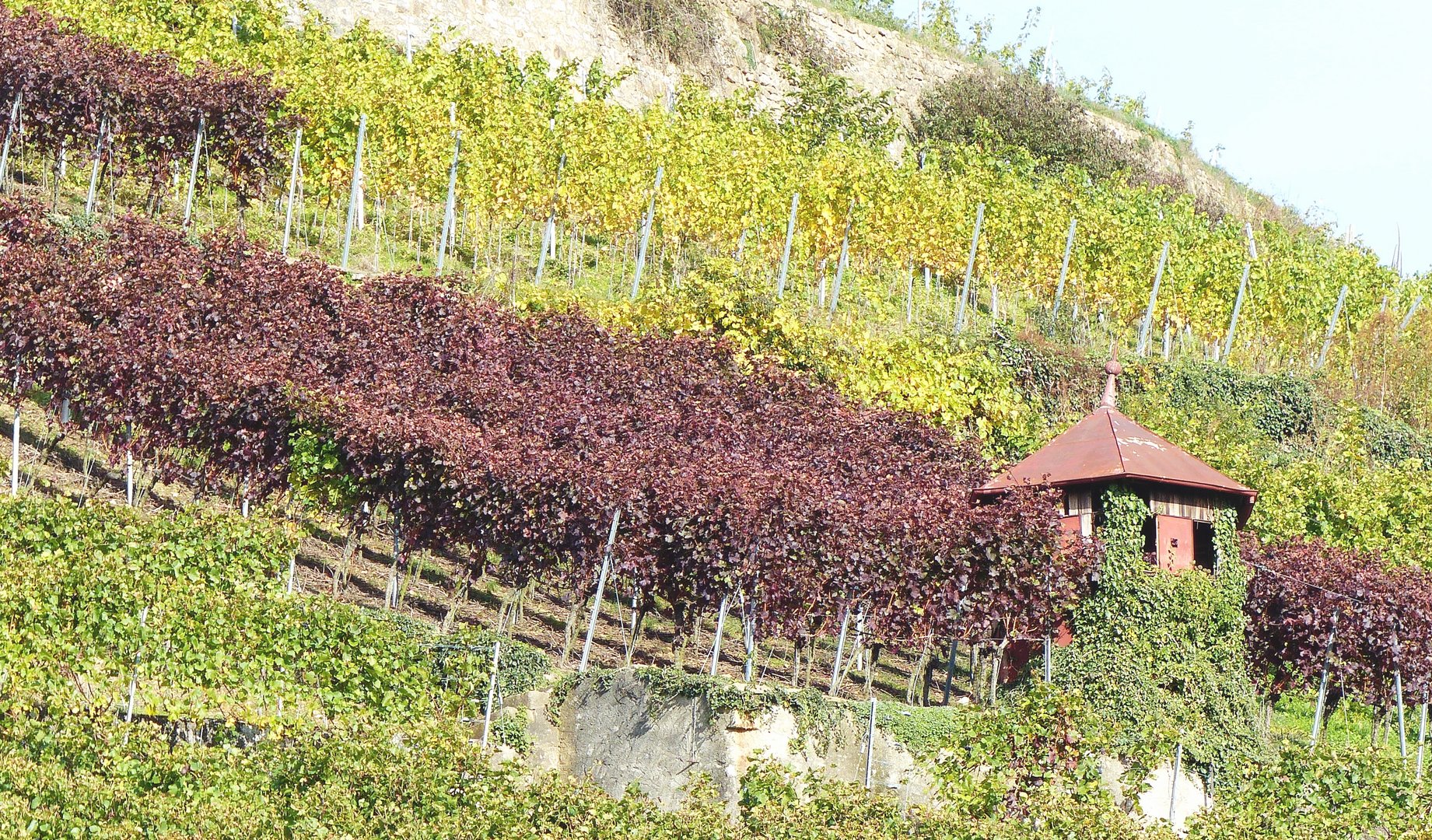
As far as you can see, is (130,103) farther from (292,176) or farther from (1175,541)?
(1175,541)

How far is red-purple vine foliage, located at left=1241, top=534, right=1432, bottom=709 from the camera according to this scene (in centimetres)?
1764

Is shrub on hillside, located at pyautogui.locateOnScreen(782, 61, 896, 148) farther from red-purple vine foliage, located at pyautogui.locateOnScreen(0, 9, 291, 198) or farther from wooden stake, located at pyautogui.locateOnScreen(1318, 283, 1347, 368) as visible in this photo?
red-purple vine foliage, located at pyautogui.locateOnScreen(0, 9, 291, 198)

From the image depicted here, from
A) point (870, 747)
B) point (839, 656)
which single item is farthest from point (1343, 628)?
point (870, 747)

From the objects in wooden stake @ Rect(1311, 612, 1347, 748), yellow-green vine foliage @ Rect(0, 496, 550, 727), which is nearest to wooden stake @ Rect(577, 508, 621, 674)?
yellow-green vine foliage @ Rect(0, 496, 550, 727)

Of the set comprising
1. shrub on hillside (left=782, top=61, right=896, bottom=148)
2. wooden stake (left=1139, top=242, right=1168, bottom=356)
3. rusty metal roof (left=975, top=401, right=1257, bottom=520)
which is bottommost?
rusty metal roof (left=975, top=401, right=1257, bottom=520)

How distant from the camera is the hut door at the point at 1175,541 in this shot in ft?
51.2

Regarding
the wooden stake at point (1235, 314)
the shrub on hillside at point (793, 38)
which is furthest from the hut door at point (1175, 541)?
the shrub on hillside at point (793, 38)

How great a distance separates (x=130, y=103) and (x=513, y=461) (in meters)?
9.90

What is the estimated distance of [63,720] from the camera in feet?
37.2

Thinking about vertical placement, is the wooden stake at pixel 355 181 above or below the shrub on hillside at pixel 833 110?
below

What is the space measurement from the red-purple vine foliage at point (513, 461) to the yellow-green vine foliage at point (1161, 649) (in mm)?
352

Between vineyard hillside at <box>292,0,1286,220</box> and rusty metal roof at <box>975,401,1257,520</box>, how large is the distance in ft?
61.5

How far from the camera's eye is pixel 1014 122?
142 ft

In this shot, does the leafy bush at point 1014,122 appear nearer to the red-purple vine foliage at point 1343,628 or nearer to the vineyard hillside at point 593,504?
the vineyard hillside at point 593,504
